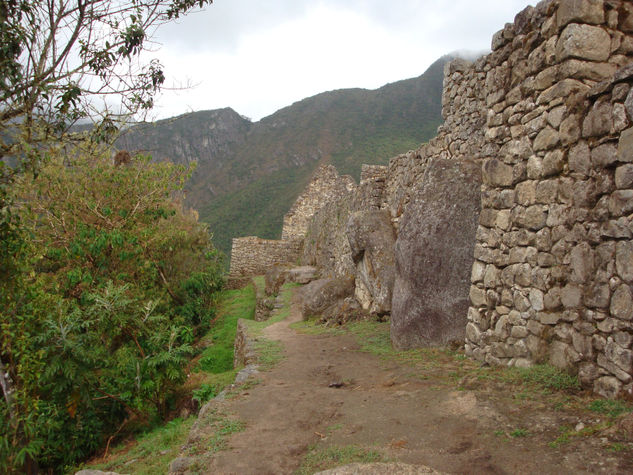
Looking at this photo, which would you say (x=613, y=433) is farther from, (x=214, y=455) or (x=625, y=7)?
(x=625, y=7)

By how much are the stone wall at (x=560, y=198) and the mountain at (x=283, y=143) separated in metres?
31.4

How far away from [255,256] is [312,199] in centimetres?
483

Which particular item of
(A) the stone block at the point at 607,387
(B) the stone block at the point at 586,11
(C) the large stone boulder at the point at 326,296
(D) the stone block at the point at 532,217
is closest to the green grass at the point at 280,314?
(C) the large stone boulder at the point at 326,296

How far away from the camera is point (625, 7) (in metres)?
4.04

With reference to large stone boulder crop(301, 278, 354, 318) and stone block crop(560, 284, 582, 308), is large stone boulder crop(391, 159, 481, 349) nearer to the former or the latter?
stone block crop(560, 284, 582, 308)

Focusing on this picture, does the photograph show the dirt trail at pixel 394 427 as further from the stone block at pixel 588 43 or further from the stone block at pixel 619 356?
the stone block at pixel 588 43

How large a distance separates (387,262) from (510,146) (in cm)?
454

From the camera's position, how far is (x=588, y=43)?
4066 mm

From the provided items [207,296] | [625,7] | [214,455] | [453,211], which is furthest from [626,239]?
[207,296]

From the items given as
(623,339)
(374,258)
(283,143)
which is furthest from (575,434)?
(283,143)

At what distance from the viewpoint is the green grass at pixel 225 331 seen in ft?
37.2

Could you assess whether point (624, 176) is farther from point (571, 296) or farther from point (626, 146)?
point (571, 296)

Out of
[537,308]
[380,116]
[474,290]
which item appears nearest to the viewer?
[537,308]

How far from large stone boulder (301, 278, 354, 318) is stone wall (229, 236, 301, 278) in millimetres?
14347
